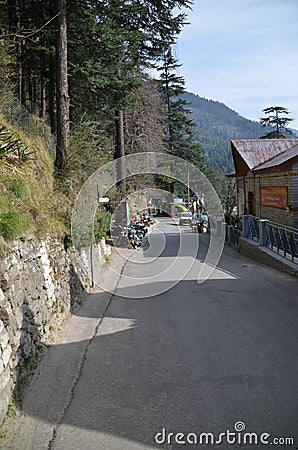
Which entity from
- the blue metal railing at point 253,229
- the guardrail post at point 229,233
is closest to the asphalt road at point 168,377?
the blue metal railing at point 253,229

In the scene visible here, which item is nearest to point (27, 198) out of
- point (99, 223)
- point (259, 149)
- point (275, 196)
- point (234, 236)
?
point (99, 223)

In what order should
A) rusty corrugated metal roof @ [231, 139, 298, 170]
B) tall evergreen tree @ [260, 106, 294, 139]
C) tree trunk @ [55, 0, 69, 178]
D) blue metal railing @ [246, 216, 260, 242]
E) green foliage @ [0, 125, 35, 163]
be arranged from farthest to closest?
1. tall evergreen tree @ [260, 106, 294, 139]
2. rusty corrugated metal roof @ [231, 139, 298, 170]
3. blue metal railing @ [246, 216, 260, 242]
4. tree trunk @ [55, 0, 69, 178]
5. green foliage @ [0, 125, 35, 163]

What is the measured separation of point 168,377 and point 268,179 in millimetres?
16306

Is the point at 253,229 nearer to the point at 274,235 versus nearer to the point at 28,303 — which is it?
Answer: the point at 274,235

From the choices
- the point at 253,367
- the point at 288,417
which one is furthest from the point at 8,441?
the point at 253,367

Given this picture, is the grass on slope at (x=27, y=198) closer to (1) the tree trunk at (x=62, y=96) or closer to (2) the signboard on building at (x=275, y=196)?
(1) the tree trunk at (x=62, y=96)

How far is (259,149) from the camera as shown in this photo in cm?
2516

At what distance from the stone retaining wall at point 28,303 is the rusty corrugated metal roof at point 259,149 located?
17.0 m

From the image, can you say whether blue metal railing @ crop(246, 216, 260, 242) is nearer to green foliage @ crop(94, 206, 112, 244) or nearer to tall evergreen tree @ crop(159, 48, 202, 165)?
→ green foliage @ crop(94, 206, 112, 244)

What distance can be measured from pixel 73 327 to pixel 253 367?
3663 millimetres

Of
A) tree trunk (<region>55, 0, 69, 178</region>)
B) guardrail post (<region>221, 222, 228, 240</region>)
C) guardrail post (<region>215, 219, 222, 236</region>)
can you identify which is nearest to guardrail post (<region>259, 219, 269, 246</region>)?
guardrail post (<region>221, 222, 228, 240</region>)

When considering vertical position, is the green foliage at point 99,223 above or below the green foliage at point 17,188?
below

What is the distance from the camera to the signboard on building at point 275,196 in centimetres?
1820

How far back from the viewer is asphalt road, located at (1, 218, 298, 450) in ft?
14.8
